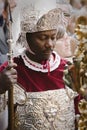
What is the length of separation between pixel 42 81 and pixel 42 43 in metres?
0.15

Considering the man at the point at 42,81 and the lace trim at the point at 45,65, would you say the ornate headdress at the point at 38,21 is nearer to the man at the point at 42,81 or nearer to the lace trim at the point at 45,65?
the man at the point at 42,81

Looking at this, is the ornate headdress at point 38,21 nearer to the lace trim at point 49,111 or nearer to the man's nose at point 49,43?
the man's nose at point 49,43

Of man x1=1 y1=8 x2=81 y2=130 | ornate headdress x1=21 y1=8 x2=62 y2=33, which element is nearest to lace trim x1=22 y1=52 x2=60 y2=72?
man x1=1 y1=8 x2=81 y2=130

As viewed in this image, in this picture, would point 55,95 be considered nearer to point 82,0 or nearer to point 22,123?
point 22,123

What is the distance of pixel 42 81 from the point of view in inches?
56.7

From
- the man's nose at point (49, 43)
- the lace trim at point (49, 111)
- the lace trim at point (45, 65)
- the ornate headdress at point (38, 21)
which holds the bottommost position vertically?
the lace trim at point (49, 111)

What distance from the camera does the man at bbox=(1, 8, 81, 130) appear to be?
1391 millimetres

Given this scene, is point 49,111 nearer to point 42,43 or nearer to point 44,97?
point 44,97

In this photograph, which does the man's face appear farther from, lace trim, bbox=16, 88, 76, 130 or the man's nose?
lace trim, bbox=16, 88, 76, 130

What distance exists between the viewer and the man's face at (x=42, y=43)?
1397 mm

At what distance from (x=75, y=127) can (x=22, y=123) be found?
0.20 m

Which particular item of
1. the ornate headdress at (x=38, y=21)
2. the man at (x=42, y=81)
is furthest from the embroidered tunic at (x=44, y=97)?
the ornate headdress at (x=38, y=21)

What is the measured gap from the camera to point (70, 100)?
1.42 metres

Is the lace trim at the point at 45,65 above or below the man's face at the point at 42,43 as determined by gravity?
below
